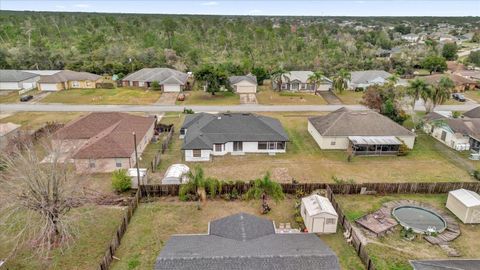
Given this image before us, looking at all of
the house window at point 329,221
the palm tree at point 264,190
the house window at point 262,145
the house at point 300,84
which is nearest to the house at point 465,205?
the house window at point 329,221

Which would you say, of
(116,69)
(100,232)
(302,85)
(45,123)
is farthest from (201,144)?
(116,69)

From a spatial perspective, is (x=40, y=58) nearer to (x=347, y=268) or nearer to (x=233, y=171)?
(x=233, y=171)

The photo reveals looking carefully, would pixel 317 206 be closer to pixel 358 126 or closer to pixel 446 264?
pixel 446 264

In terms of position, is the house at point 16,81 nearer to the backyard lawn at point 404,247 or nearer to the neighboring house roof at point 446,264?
the backyard lawn at point 404,247

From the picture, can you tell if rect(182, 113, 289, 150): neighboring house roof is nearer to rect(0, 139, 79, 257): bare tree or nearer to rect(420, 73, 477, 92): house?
rect(0, 139, 79, 257): bare tree

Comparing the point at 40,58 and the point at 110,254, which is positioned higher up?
the point at 40,58

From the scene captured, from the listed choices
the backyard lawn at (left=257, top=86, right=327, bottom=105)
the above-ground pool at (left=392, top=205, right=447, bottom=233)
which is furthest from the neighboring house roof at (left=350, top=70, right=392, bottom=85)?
the above-ground pool at (left=392, top=205, right=447, bottom=233)
